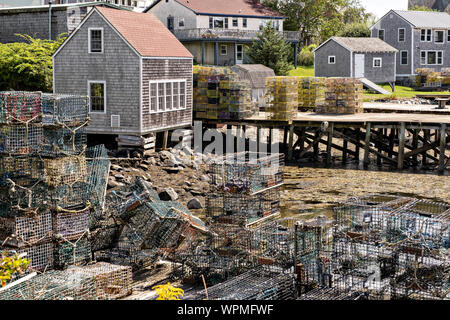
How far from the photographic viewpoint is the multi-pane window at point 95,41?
25.0 m

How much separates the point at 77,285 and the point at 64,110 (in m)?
5.72

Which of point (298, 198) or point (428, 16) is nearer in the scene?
point (298, 198)

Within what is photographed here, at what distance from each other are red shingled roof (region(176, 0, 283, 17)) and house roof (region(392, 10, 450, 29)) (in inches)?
444

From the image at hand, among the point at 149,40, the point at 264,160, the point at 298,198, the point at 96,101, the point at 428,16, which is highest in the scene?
the point at 428,16

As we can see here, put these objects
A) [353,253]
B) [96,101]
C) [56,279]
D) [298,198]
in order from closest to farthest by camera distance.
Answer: [56,279]
[353,253]
[298,198]
[96,101]

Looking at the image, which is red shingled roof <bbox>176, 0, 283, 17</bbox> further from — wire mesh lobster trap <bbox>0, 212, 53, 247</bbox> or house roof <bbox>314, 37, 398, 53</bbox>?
wire mesh lobster trap <bbox>0, 212, 53, 247</bbox>

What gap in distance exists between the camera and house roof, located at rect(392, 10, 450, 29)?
56719 millimetres

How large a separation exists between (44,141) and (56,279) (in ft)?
13.2

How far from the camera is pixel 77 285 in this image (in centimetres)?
986

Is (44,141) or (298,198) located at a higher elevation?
(44,141)

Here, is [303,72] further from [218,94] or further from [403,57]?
[218,94]
